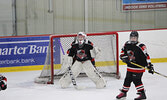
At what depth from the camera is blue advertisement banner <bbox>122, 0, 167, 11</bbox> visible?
908cm

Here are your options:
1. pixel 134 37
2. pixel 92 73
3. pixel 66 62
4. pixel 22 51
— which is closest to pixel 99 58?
pixel 66 62

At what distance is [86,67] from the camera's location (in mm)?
5844

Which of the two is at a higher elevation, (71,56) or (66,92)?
(71,56)

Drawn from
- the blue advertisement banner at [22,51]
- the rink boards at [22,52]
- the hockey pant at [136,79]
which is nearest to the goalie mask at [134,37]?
the hockey pant at [136,79]

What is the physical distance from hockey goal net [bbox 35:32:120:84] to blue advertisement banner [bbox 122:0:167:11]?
2.48 metres

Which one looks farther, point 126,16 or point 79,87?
point 126,16

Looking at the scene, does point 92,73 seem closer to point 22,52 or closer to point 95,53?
point 95,53

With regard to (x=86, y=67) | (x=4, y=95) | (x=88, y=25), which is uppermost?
(x=88, y=25)

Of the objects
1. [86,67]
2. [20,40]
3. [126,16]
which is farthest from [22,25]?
[86,67]

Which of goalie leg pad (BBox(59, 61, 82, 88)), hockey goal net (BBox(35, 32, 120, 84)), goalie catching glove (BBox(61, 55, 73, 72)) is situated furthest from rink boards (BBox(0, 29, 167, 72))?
goalie leg pad (BBox(59, 61, 82, 88))

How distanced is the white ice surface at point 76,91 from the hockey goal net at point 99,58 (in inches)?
8.0

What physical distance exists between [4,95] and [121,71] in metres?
2.61

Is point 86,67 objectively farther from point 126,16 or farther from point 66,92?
point 126,16

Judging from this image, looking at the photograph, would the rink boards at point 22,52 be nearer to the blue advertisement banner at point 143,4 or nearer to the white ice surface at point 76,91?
the white ice surface at point 76,91
